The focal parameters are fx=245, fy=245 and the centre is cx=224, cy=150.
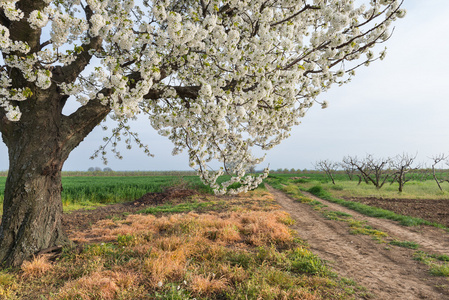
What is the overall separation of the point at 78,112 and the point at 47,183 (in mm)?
1912

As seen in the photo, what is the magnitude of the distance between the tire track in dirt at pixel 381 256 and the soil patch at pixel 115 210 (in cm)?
895

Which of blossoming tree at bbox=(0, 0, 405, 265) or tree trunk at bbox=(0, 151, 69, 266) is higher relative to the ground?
blossoming tree at bbox=(0, 0, 405, 265)

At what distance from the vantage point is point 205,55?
5.50 metres

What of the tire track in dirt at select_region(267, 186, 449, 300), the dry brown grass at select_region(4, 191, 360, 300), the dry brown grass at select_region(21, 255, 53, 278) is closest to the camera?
the dry brown grass at select_region(4, 191, 360, 300)

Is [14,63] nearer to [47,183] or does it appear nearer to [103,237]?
[47,183]

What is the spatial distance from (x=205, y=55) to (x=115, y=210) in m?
12.2

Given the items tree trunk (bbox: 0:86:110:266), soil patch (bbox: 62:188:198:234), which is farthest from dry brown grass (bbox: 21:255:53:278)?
soil patch (bbox: 62:188:198:234)

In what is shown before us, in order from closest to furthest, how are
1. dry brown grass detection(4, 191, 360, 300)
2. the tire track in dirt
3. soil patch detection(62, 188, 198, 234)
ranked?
dry brown grass detection(4, 191, 360, 300) → the tire track in dirt → soil patch detection(62, 188, 198, 234)

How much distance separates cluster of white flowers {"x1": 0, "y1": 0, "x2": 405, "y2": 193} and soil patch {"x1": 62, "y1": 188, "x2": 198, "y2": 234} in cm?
644

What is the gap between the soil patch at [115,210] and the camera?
10529 millimetres

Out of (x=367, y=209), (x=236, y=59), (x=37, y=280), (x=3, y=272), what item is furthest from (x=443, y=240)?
(x=3, y=272)

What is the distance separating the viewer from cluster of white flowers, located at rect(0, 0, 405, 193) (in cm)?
485

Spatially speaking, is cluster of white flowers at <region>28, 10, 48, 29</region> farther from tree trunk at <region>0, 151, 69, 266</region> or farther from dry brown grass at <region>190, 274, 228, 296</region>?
dry brown grass at <region>190, 274, 228, 296</region>

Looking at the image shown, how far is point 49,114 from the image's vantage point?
6070mm
